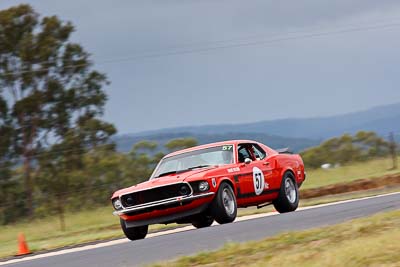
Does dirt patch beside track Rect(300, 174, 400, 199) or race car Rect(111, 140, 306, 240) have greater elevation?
race car Rect(111, 140, 306, 240)

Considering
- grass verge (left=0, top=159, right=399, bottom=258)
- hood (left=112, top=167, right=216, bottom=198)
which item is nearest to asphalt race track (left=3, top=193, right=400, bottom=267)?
hood (left=112, top=167, right=216, bottom=198)

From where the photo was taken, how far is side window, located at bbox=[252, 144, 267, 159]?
1588 cm

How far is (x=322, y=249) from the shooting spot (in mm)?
8789

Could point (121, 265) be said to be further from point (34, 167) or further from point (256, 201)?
point (34, 167)

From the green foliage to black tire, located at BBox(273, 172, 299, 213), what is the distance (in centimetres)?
2107

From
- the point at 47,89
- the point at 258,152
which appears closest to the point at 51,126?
the point at 47,89

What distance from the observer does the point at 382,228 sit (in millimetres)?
10039

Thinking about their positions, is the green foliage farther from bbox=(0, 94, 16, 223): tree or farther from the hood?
the hood

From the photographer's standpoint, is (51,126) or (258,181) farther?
(51,126)

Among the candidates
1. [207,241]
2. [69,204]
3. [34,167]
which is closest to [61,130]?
[34,167]

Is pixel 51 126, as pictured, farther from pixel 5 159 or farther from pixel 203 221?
pixel 203 221

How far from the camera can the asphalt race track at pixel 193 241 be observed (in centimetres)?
1060

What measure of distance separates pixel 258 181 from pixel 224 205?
131 cm

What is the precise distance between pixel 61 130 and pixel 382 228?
31.4 meters
